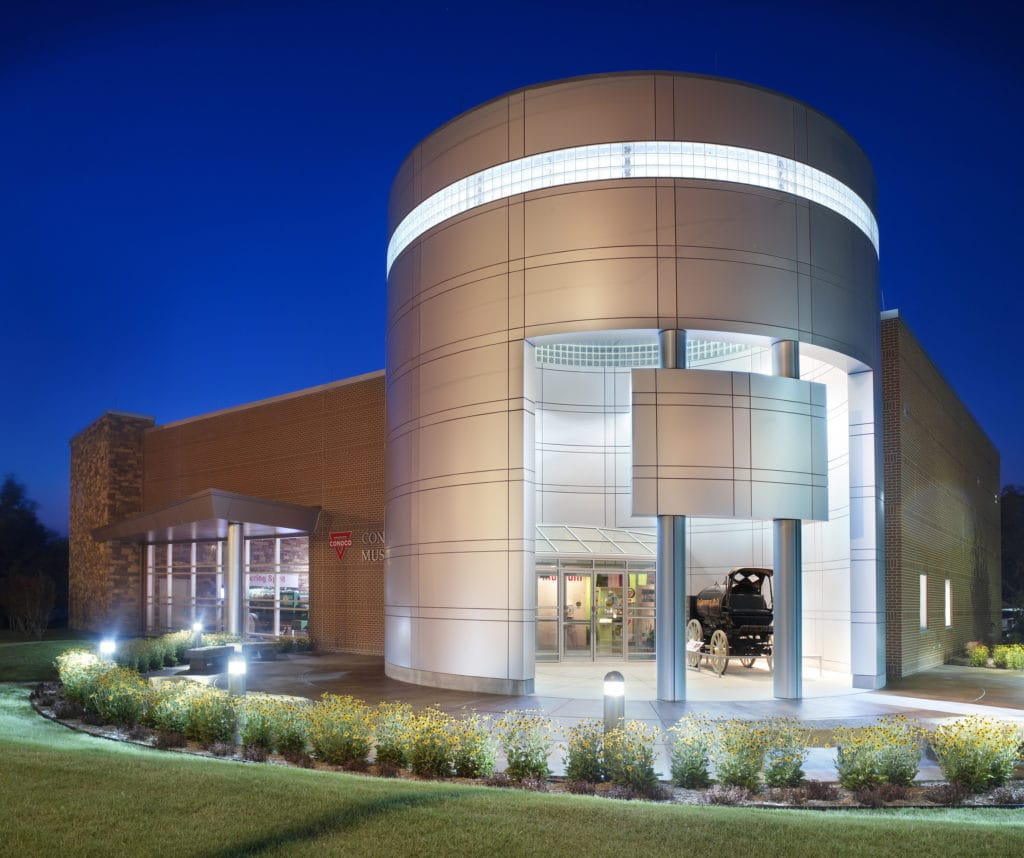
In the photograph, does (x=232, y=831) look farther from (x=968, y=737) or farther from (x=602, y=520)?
(x=602, y=520)

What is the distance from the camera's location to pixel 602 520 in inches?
1086

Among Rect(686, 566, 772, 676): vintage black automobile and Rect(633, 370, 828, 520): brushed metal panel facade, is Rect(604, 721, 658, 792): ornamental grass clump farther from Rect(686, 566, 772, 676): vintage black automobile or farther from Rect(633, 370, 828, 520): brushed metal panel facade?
Rect(686, 566, 772, 676): vintage black automobile

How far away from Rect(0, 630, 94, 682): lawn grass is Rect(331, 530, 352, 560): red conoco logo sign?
8.23m

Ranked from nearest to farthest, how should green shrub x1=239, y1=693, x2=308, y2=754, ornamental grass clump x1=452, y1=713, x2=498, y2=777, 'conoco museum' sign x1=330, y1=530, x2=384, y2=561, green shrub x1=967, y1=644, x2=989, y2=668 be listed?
1. ornamental grass clump x1=452, y1=713, x2=498, y2=777
2. green shrub x1=239, y1=693, x2=308, y2=754
3. green shrub x1=967, y1=644, x2=989, y2=668
4. 'conoco museum' sign x1=330, y1=530, x2=384, y2=561

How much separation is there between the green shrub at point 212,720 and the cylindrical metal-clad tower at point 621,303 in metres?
7.24

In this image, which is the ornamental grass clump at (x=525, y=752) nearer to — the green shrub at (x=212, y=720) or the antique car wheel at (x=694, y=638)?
the green shrub at (x=212, y=720)

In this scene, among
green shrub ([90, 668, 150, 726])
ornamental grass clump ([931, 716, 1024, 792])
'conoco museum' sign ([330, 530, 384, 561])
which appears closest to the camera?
ornamental grass clump ([931, 716, 1024, 792])

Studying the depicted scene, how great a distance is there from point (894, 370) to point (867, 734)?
14.2 meters

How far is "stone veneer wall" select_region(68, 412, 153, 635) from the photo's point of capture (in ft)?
135

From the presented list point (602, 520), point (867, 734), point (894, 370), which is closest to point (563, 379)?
point (602, 520)

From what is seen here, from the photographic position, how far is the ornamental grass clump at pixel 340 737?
38.1 feet

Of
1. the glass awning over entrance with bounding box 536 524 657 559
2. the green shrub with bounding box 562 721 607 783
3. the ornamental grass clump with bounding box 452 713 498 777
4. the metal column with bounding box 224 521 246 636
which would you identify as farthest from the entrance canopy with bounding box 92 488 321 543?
the green shrub with bounding box 562 721 607 783

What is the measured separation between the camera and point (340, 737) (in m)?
11.6

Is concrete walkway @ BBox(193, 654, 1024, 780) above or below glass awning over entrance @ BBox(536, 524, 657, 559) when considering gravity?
below
